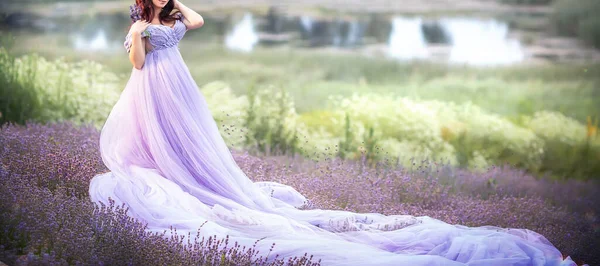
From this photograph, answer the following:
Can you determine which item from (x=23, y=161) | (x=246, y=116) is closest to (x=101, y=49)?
(x=246, y=116)

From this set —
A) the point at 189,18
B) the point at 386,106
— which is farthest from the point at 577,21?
the point at 189,18

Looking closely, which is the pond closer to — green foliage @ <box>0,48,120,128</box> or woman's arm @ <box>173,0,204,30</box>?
green foliage @ <box>0,48,120,128</box>

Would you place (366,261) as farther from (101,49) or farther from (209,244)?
(101,49)

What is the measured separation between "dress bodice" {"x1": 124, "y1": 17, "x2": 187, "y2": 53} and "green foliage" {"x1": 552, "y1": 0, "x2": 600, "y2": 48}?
4496mm

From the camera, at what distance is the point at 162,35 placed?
166 inches

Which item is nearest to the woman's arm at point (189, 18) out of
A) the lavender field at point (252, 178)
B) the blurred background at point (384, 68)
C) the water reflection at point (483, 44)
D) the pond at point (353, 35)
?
the lavender field at point (252, 178)

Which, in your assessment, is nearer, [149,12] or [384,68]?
[149,12]

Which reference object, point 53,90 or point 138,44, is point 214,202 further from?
point 53,90

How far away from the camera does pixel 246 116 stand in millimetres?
6727

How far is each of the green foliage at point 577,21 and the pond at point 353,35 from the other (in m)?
0.47

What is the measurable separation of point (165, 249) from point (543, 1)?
17.9ft

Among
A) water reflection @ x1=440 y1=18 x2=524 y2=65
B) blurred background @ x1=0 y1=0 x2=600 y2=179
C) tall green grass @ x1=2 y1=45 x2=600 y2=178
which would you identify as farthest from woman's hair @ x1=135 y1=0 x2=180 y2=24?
water reflection @ x1=440 y1=18 x2=524 y2=65

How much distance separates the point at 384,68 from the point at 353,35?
1.58ft

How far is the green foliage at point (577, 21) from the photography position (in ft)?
23.9
